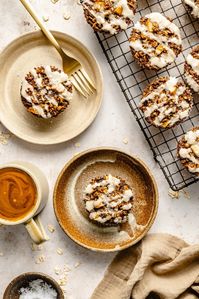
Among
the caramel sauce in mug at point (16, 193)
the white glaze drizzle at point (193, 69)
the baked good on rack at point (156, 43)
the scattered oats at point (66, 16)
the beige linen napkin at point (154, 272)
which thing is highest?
the scattered oats at point (66, 16)

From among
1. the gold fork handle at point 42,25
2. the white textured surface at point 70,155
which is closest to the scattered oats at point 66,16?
the white textured surface at point 70,155

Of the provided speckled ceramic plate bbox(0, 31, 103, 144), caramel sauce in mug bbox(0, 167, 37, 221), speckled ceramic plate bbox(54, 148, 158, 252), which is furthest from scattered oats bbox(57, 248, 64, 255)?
speckled ceramic plate bbox(0, 31, 103, 144)

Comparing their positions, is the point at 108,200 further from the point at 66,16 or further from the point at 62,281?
the point at 66,16

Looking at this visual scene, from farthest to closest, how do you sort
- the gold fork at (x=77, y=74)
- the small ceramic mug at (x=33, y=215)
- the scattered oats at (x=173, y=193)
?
the scattered oats at (x=173, y=193), the gold fork at (x=77, y=74), the small ceramic mug at (x=33, y=215)

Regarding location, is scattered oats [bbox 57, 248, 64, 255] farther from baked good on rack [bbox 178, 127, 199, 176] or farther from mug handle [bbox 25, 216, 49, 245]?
baked good on rack [bbox 178, 127, 199, 176]

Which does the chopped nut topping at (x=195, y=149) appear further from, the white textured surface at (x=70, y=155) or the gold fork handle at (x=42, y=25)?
the gold fork handle at (x=42, y=25)

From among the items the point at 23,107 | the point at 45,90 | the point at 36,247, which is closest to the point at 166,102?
the point at 45,90

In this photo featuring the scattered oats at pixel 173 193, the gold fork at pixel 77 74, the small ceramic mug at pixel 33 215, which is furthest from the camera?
the scattered oats at pixel 173 193
